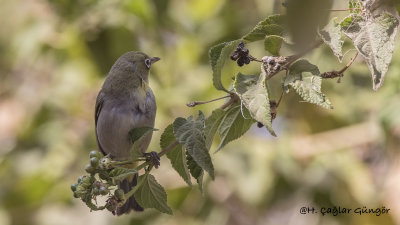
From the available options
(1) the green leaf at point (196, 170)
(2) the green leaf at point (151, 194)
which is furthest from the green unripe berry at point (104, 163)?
(1) the green leaf at point (196, 170)

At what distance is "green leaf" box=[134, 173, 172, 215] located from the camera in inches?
66.9

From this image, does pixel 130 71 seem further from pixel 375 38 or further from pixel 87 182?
pixel 375 38

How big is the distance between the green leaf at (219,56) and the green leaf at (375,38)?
328 millimetres

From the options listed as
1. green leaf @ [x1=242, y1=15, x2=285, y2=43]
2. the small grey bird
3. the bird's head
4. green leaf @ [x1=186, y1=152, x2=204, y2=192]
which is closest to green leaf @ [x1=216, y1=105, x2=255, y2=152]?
green leaf @ [x1=186, y1=152, x2=204, y2=192]

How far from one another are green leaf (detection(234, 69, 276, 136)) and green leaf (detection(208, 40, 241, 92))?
0.26 ft

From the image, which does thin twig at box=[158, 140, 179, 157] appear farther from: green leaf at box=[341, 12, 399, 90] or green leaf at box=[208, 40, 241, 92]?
green leaf at box=[341, 12, 399, 90]

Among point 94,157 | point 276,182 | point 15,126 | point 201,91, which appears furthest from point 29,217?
point 94,157

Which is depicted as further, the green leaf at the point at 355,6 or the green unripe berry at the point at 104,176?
the green unripe berry at the point at 104,176

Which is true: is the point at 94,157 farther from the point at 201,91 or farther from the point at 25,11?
the point at 25,11

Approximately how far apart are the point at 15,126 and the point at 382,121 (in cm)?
371

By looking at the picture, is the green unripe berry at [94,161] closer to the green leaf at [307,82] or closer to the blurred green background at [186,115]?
the green leaf at [307,82]

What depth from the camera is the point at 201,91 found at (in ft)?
13.6

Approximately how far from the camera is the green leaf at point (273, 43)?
1.53 meters

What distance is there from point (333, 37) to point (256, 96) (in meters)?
0.26
